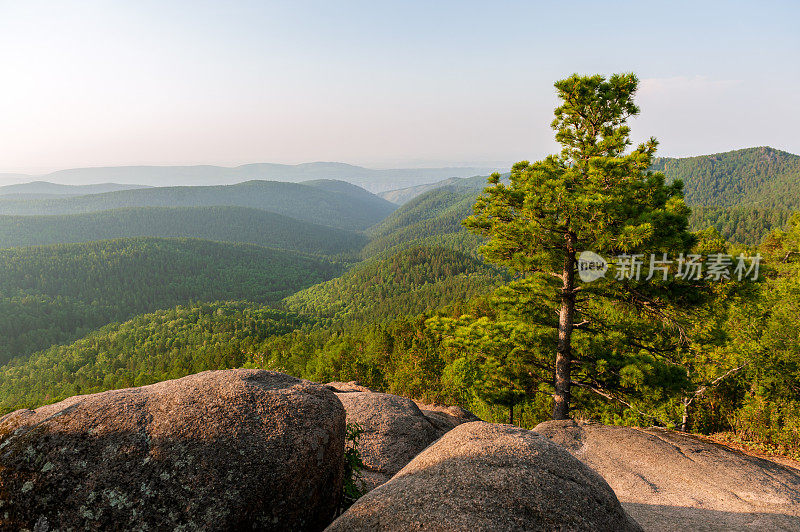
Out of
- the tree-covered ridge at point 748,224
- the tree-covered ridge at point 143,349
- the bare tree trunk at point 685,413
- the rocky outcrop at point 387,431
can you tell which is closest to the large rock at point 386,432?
the rocky outcrop at point 387,431

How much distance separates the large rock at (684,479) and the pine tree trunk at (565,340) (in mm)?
921

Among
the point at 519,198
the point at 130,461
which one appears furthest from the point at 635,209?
the point at 130,461

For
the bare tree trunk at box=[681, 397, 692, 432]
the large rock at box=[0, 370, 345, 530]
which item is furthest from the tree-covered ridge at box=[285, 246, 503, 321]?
the large rock at box=[0, 370, 345, 530]

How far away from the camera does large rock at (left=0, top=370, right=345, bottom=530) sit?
4574mm

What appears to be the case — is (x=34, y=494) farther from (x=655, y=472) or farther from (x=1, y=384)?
(x=1, y=384)

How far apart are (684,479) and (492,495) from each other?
10775mm

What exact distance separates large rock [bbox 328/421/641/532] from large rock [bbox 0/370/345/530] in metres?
0.94

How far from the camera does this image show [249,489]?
503 cm

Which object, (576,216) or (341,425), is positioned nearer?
(341,425)

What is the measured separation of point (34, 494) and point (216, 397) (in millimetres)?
2310

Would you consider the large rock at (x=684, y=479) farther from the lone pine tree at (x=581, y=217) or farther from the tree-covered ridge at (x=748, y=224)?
the tree-covered ridge at (x=748, y=224)

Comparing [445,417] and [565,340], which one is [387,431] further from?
[565,340]

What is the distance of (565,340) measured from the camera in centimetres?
1527

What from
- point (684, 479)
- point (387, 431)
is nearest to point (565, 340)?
point (684, 479)
